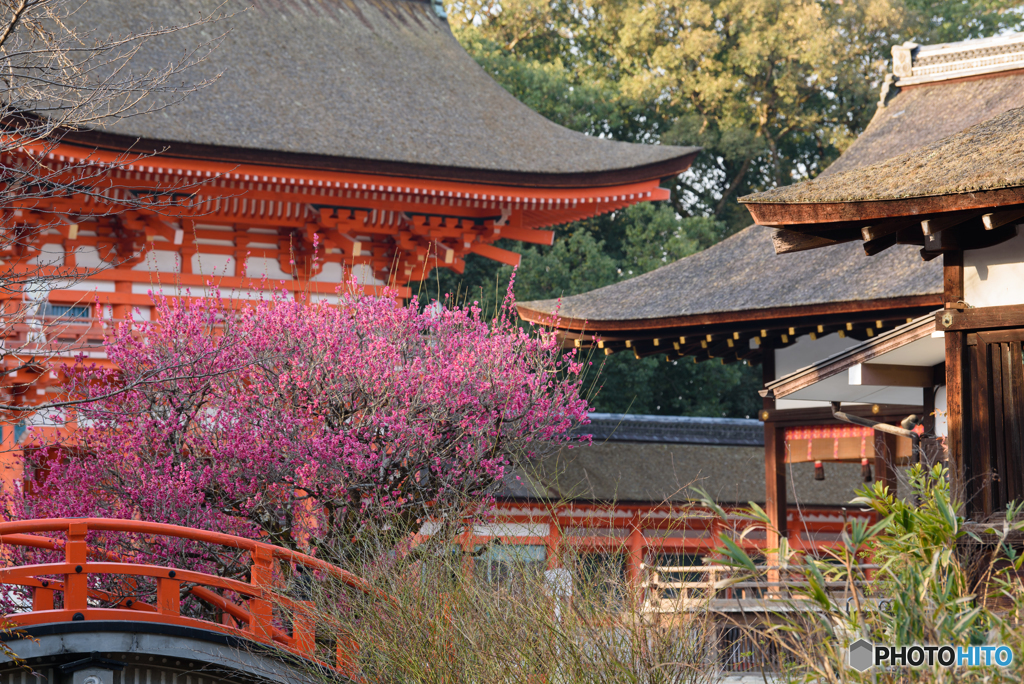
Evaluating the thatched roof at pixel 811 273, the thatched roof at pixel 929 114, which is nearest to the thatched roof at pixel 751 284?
the thatched roof at pixel 811 273

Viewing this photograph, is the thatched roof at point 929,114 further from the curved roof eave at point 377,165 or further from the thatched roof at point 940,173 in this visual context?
the thatched roof at point 940,173

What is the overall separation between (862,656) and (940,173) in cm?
366

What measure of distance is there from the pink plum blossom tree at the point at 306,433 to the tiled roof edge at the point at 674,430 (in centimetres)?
536

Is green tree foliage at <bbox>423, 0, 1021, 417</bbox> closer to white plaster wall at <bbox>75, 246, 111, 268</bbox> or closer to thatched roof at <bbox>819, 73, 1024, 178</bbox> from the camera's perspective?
thatched roof at <bbox>819, 73, 1024, 178</bbox>

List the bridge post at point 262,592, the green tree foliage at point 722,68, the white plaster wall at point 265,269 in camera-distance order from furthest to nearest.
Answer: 1. the green tree foliage at point 722,68
2. the white plaster wall at point 265,269
3. the bridge post at point 262,592

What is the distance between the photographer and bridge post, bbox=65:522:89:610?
710 cm

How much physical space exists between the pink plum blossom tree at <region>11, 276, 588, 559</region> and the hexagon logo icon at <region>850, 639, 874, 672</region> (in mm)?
4404

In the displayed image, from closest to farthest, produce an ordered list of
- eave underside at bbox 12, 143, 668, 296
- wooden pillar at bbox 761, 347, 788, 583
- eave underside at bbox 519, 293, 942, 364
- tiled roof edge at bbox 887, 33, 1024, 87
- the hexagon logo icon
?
the hexagon logo icon, eave underside at bbox 519, 293, 942, 364, eave underside at bbox 12, 143, 668, 296, wooden pillar at bbox 761, 347, 788, 583, tiled roof edge at bbox 887, 33, 1024, 87

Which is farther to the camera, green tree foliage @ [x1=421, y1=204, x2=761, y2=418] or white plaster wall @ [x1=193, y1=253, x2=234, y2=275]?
green tree foliage @ [x1=421, y1=204, x2=761, y2=418]

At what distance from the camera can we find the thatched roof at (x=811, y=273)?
11.1 m

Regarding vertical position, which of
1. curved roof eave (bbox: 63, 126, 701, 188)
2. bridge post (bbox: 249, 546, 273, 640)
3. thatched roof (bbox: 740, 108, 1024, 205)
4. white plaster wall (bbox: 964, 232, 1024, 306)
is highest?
curved roof eave (bbox: 63, 126, 701, 188)

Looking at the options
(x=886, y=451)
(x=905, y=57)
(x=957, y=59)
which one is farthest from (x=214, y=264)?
(x=957, y=59)

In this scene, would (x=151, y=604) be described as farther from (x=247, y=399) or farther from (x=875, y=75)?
(x=875, y=75)

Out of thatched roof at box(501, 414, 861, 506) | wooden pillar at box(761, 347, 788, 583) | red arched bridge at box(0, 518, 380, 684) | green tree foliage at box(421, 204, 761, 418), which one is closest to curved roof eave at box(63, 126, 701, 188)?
wooden pillar at box(761, 347, 788, 583)
